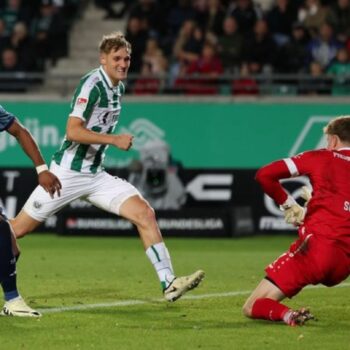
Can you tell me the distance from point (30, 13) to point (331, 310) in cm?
1540

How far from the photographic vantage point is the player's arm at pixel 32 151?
390 inches

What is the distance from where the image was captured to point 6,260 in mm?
9695

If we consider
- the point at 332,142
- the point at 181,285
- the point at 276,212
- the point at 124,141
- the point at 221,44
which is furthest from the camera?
the point at 221,44

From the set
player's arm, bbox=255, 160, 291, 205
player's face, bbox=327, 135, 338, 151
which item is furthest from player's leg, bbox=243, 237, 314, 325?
player's face, bbox=327, 135, 338, 151

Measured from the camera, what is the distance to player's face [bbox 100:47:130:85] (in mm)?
11344

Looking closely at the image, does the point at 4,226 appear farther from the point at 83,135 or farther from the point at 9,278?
the point at 83,135

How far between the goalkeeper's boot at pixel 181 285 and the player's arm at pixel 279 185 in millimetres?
1256

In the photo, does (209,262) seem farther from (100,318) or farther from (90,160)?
(100,318)

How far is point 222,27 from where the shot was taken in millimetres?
22797

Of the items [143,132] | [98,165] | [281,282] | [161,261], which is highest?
[98,165]

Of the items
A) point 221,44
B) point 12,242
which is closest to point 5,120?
point 12,242

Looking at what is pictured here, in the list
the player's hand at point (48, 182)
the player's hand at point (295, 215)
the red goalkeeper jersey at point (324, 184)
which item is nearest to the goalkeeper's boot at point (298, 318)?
the red goalkeeper jersey at point (324, 184)

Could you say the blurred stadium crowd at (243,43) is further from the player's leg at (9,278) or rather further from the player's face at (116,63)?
the player's leg at (9,278)

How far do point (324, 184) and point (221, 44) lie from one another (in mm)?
13033
